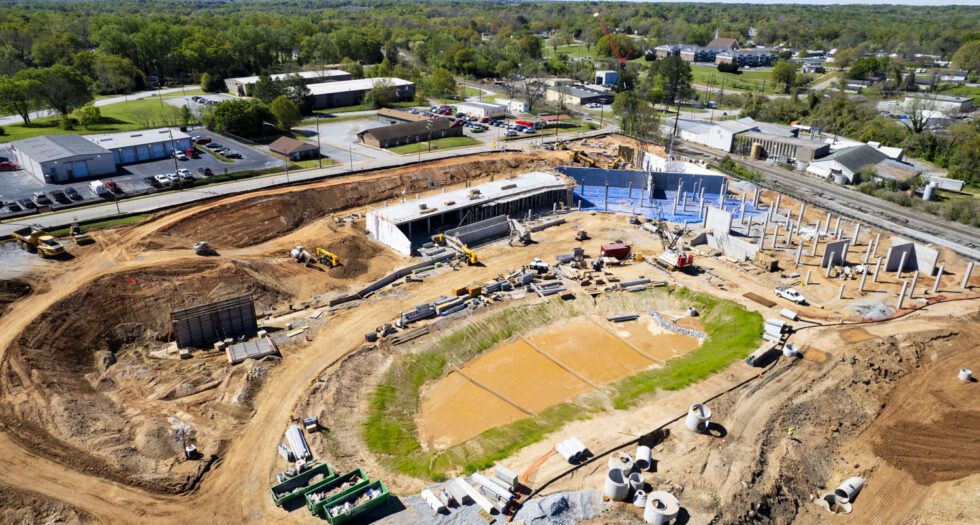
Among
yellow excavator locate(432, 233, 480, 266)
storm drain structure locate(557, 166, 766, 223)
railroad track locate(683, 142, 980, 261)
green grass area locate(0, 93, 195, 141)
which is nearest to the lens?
yellow excavator locate(432, 233, 480, 266)

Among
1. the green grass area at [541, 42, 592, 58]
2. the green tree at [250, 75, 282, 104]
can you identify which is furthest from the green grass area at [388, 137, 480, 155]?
the green grass area at [541, 42, 592, 58]

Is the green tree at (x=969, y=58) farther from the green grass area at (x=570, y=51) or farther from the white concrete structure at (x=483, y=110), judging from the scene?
the white concrete structure at (x=483, y=110)

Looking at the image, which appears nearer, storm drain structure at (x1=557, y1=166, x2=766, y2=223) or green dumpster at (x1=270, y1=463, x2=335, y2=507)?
green dumpster at (x1=270, y1=463, x2=335, y2=507)

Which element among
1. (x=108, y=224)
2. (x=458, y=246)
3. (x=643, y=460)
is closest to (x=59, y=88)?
(x=108, y=224)

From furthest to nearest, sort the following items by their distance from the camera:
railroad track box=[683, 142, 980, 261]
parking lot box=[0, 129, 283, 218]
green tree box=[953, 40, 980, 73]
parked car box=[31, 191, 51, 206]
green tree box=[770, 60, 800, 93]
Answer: green tree box=[953, 40, 980, 73] → green tree box=[770, 60, 800, 93] → parking lot box=[0, 129, 283, 218] → railroad track box=[683, 142, 980, 261] → parked car box=[31, 191, 51, 206]

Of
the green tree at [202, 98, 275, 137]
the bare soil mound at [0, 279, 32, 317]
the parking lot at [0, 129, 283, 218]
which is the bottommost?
the bare soil mound at [0, 279, 32, 317]

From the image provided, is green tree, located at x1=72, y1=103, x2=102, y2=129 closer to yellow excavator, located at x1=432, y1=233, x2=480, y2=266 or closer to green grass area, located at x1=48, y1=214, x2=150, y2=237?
green grass area, located at x1=48, y1=214, x2=150, y2=237
